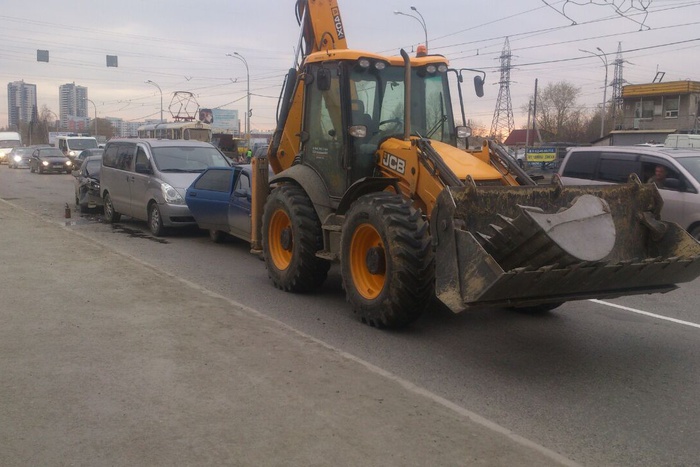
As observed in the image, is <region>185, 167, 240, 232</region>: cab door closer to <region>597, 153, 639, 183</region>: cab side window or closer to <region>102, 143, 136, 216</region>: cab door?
<region>102, 143, 136, 216</region>: cab door

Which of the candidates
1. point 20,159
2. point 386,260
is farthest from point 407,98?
point 20,159

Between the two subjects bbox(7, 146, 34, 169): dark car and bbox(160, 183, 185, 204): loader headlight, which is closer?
bbox(160, 183, 185, 204): loader headlight

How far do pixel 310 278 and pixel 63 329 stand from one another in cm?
302

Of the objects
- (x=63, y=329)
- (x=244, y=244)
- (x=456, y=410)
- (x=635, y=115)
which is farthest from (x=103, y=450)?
(x=635, y=115)

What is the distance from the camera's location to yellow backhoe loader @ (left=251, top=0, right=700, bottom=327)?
5.94 metres

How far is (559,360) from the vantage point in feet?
21.2

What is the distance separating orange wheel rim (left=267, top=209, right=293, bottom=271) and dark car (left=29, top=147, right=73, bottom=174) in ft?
120

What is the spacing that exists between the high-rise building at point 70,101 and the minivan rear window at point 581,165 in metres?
147

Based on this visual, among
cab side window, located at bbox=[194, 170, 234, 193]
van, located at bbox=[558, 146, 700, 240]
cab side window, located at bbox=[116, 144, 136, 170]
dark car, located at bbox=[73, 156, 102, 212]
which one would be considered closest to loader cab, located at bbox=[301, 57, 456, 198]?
cab side window, located at bbox=[194, 170, 234, 193]

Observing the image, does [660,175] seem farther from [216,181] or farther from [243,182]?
[216,181]

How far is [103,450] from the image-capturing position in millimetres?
4320

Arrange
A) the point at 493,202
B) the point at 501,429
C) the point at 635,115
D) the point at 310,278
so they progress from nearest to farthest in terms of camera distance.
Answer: the point at 501,429
the point at 493,202
the point at 310,278
the point at 635,115

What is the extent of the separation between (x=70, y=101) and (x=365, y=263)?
15760 cm

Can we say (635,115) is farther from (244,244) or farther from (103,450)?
(103,450)
